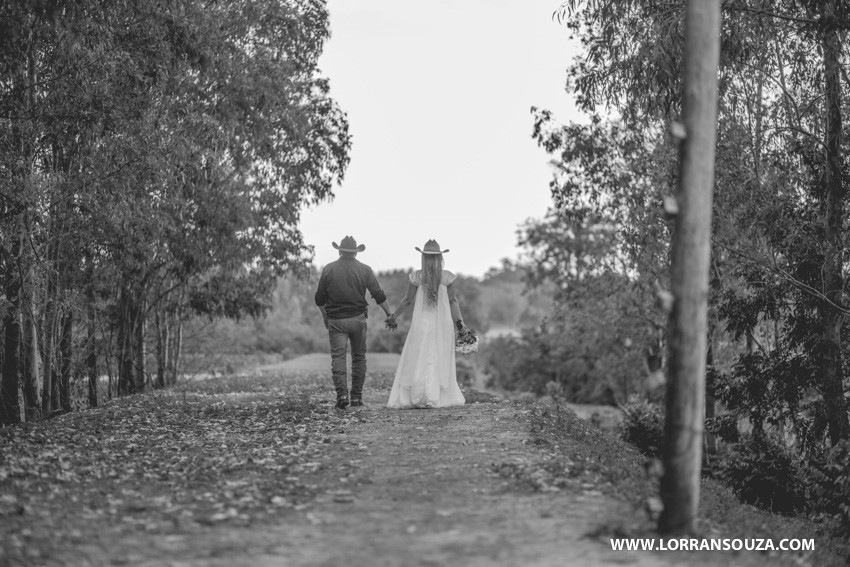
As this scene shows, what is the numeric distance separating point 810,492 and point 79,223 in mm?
13405

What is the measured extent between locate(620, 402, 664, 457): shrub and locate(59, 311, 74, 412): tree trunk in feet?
44.4

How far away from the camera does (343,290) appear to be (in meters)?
14.8

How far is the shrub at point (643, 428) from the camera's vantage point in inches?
914

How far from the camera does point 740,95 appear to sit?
60.7ft

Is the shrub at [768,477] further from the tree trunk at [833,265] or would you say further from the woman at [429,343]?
the woman at [429,343]

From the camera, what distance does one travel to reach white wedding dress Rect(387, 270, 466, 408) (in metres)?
15.1

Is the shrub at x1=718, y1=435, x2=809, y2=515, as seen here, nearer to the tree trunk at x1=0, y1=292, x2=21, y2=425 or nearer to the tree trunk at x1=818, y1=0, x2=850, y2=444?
the tree trunk at x1=818, y1=0, x2=850, y2=444

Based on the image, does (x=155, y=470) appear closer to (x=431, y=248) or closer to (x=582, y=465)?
(x=582, y=465)

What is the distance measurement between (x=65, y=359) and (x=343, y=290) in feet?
33.5

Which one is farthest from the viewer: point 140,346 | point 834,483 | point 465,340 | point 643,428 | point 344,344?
point 140,346

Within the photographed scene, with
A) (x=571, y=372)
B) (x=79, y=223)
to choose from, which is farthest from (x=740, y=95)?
(x=571, y=372)

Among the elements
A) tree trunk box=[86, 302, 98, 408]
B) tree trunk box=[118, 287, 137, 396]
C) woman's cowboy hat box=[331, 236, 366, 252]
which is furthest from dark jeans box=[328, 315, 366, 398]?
tree trunk box=[118, 287, 137, 396]

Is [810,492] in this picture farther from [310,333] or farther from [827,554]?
[310,333]

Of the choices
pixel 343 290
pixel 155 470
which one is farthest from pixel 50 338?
pixel 155 470
